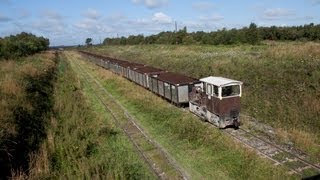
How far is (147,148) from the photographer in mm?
15367

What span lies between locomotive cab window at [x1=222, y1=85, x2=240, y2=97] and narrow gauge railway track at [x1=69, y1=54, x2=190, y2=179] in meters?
4.31

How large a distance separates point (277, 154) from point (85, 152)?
7.77m

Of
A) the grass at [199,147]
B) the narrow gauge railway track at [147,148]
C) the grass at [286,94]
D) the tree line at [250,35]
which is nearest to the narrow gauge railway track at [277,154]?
the grass at [199,147]

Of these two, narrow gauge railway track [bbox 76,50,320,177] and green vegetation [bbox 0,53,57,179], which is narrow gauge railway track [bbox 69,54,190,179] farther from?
green vegetation [bbox 0,53,57,179]

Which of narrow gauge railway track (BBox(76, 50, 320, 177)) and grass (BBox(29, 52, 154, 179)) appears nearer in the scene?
narrow gauge railway track (BBox(76, 50, 320, 177))

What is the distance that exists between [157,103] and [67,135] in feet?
31.1

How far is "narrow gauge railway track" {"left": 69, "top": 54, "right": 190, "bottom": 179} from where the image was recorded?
12495mm

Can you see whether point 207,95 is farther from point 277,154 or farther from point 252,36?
point 252,36

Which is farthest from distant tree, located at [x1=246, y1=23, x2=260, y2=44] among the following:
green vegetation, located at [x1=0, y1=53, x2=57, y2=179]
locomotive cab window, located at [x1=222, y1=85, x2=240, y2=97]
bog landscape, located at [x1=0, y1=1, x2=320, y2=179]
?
locomotive cab window, located at [x1=222, y1=85, x2=240, y2=97]

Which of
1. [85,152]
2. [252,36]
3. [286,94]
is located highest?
[252,36]

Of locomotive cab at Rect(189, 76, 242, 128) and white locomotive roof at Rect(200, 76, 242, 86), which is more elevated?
white locomotive roof at Rect(200, 76, 242, 86)

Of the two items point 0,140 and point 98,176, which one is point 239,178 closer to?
point 98,176

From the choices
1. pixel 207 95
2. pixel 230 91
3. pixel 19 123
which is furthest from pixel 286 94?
pixel 19 123

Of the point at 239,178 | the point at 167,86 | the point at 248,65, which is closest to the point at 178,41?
the point at 248,65
